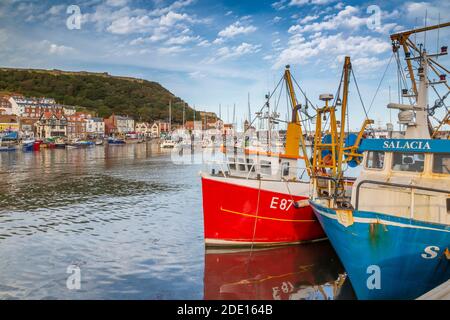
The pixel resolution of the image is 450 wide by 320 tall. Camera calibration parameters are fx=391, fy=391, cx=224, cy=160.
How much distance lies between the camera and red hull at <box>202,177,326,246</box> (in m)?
16.1

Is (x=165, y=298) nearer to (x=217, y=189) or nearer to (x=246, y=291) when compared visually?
(x=246, y=291)

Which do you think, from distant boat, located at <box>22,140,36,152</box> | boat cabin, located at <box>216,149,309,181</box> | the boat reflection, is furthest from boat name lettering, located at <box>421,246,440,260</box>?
distant boat, located at <box>22,140,36,152</box>

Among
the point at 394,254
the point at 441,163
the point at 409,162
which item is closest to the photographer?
the point at 394,254

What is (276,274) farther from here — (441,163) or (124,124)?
(124,124)

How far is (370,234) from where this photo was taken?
413 inches

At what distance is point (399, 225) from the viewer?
10172 mm

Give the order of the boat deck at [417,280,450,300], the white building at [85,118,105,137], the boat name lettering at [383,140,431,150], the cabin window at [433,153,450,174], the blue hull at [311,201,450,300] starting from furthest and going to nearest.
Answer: the white building at [85,118,105,137], the boat name lettering at [383,140,431,150], the cabin window at [433,153,450,174], the blue hull at [311,201,450,300], the boat deck at [417,280,450,300]

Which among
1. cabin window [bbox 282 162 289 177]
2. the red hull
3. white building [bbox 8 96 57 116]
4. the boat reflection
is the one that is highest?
white building [bbox 8 96 57 116]

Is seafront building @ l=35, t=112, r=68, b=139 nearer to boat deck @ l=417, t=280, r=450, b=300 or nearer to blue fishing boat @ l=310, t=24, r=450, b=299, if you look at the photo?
blue fishing boat @ l=310, t=24, r=450, b=299

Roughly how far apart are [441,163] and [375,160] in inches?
78.1

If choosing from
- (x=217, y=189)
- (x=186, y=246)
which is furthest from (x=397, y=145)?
(x=186, y=246)

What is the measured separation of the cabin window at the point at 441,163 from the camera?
11.6m

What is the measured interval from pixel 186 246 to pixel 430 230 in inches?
408

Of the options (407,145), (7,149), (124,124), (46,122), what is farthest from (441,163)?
(124,124)
